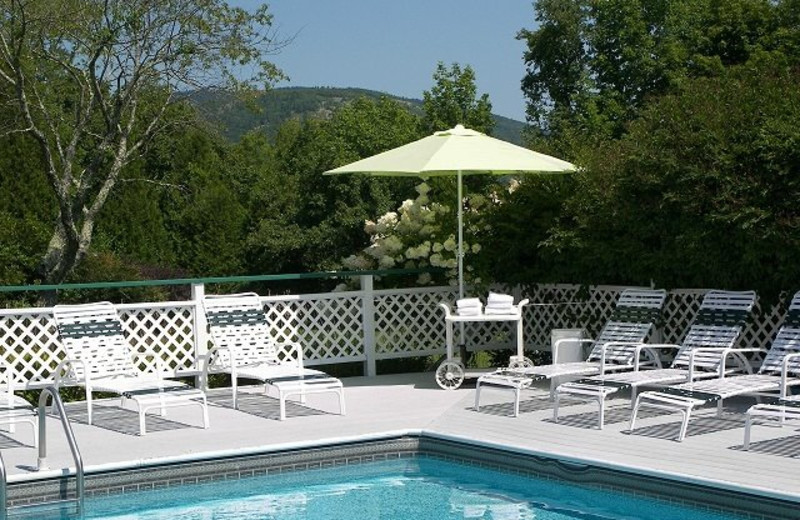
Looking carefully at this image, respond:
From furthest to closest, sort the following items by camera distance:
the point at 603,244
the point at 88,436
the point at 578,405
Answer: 1. the point at 603,244
2. the point at 578,405
3. the point at 88,436

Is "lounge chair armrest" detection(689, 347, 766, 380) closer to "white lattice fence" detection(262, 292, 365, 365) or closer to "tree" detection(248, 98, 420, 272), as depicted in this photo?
"white lattice fence" detection(262, 292, 365, 365)

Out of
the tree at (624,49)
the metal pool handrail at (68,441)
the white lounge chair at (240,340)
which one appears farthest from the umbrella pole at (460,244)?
A: the tree at (624,49)

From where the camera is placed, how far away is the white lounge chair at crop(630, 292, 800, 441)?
7809mm

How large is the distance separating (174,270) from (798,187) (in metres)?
20.7

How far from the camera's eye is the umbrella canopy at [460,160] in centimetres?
1027

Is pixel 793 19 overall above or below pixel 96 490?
above

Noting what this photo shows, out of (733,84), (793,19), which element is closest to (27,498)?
(733,84)

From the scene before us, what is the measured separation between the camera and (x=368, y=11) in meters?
32.5

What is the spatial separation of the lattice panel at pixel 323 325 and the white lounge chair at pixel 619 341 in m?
1.81

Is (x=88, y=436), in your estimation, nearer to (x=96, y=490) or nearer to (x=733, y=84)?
(x=96, y=490)

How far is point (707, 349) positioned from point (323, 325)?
12.8ft

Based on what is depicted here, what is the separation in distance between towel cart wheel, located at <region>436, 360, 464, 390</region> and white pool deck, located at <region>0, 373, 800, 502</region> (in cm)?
14

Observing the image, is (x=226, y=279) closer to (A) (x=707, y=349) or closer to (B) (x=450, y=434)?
(B) (x=450, y=434)

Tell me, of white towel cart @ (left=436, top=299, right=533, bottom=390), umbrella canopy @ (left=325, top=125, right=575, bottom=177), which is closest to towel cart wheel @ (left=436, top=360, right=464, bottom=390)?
white towel cart @ (left=436, top=299, right=533, bottom=390)
